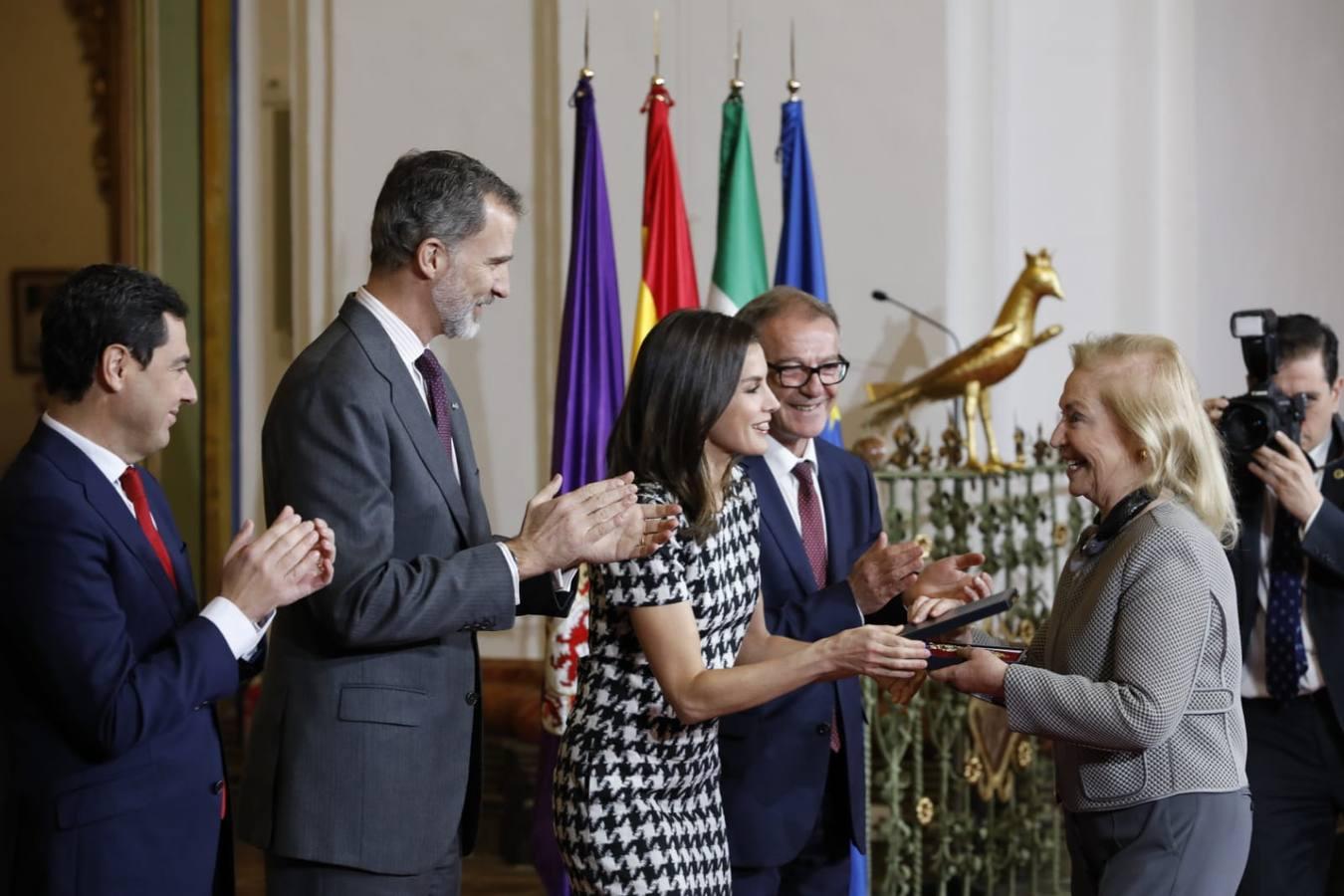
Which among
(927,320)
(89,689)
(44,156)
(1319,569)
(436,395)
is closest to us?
(89,689)

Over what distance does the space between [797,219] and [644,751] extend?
2.68 m

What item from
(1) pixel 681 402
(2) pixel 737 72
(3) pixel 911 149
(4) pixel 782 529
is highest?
(2) pixel 737 72

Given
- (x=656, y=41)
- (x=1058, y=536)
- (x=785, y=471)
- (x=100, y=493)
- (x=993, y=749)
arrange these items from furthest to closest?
(x=656, y=41), (x=1058, y=536), (x=993, y=749), (x=785, y=471), (x=100, y=493)

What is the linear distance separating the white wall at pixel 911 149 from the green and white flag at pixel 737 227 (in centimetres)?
70

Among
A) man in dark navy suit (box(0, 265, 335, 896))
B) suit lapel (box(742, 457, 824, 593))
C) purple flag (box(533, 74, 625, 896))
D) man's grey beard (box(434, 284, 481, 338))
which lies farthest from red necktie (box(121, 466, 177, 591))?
purple flag (box(533, 74, 625, 896))

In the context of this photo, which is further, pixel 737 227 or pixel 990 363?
pixel 990 363

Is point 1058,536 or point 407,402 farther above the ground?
point 407,402

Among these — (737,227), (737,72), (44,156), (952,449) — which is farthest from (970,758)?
(44,156)

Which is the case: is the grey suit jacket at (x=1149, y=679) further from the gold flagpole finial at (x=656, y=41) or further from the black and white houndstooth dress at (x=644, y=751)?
the gold flagpole finial at (x=656, y=41)

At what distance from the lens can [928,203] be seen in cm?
531

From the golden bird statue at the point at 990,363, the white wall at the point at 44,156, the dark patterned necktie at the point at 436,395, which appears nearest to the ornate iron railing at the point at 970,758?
the golden bird statue at the point at 990,363

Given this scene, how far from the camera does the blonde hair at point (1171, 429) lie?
7.66ft

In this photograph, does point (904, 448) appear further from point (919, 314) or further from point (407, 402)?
point (407, 402)

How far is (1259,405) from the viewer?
10.2 ft
